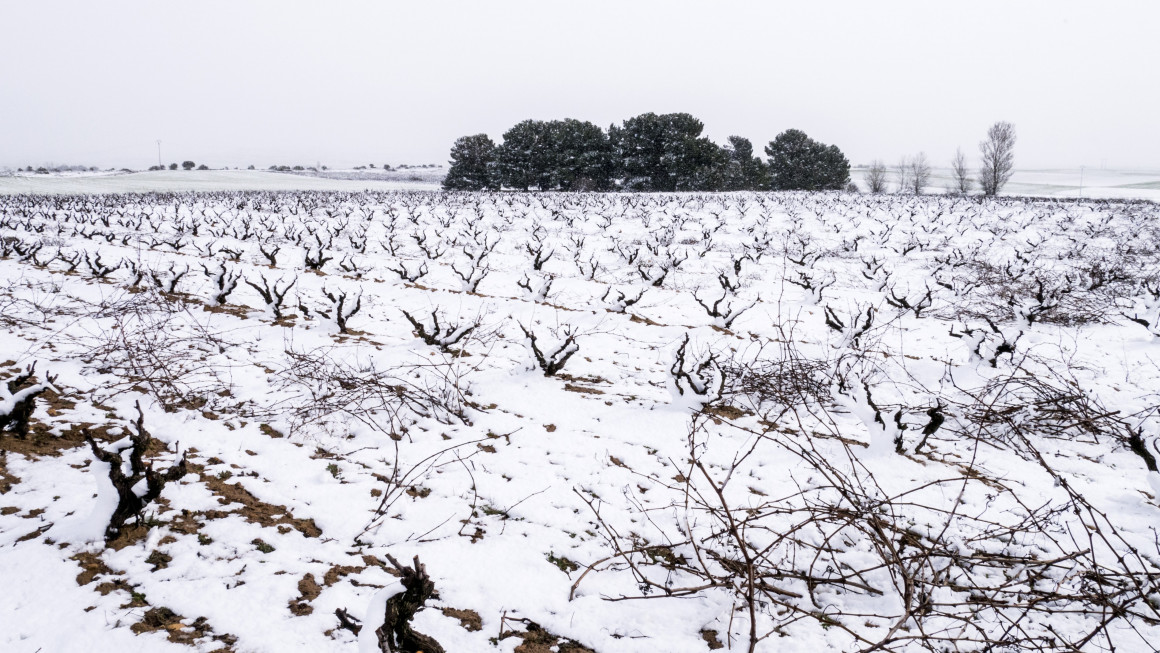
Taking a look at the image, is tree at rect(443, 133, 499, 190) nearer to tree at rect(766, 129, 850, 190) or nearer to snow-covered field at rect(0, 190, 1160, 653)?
tree at rect(766, 129, 850, 190)

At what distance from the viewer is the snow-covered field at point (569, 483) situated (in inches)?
94.2

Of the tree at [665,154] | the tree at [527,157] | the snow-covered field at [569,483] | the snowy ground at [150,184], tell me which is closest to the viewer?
the snow-covered field at [569,483]

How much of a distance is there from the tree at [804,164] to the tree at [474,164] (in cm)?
3047

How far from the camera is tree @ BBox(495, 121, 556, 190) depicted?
49.4 metres

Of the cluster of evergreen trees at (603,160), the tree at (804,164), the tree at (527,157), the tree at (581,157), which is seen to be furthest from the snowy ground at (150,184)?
the tree at (804,164)

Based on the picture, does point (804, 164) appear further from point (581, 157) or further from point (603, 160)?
point (581, 157)

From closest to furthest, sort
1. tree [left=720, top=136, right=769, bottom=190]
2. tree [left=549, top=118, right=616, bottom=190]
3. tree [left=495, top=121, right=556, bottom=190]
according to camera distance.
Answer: tree [left=549, top=118, right=616, bottom=190] → tree [left=495, top=121, right=556, bottom=190] → tree [left=720, top=136, right=769, bottom=190]

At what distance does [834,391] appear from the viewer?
461 cm

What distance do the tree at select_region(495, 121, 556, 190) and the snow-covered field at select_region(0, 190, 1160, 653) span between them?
42.5 metres

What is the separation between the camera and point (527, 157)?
49.9 meters

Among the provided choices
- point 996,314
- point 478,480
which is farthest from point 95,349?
point 996,314

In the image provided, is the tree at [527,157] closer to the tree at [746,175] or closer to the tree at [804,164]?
the tree at [746,175]

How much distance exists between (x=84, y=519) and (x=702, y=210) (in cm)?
3069

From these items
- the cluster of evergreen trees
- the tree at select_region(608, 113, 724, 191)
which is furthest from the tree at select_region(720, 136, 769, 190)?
the tree at select_region(608, 113, 724, 191)
